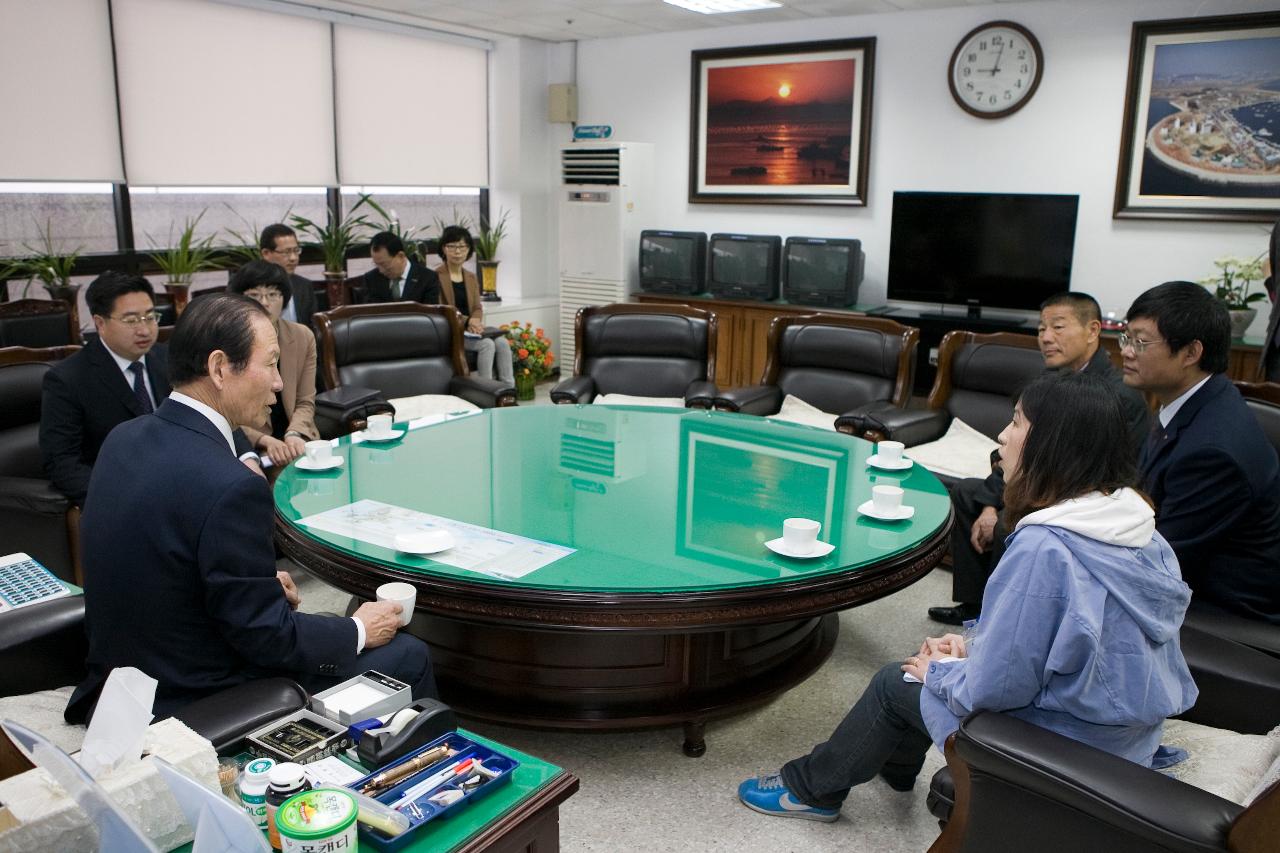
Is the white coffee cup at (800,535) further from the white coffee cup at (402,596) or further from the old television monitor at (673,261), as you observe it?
the old television monitor at (673,261)

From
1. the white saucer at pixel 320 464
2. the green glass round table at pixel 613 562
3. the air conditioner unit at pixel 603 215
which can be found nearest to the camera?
the green glass round table at pixel 613 562

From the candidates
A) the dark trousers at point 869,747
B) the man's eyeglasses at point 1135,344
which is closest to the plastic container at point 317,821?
the dark trousers at point 869,747

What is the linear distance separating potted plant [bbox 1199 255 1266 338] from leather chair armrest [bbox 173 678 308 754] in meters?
4.67

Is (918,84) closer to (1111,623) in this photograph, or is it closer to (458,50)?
(458,50)

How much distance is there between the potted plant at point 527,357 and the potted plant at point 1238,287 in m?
3.84

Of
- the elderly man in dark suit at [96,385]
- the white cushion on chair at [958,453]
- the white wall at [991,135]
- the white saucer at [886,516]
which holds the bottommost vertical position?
the white cushion on chair at [958,453]

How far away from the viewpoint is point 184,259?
5.02 m

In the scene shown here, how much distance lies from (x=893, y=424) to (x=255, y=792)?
9.56 feet

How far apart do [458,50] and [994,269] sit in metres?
3.99

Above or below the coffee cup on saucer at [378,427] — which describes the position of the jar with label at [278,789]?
below

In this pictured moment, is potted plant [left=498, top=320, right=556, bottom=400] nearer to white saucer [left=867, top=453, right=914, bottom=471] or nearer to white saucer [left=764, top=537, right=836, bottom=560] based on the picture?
white saucer [left=867, top=453, right=914, bottom=471]

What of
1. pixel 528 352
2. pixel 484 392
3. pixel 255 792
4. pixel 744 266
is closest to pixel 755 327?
pixel 744 266

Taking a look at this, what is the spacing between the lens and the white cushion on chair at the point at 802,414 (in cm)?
404

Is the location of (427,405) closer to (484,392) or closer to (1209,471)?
(484,392)
